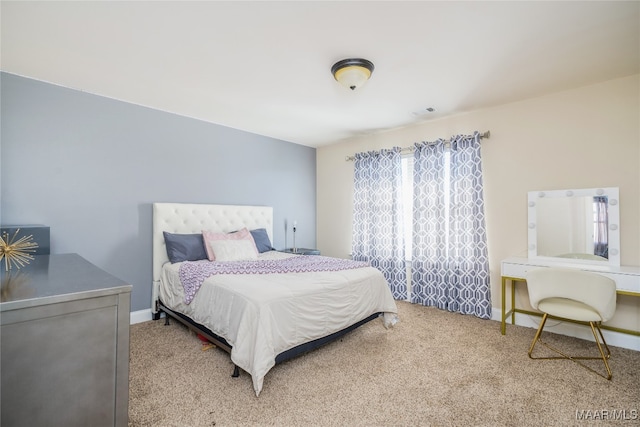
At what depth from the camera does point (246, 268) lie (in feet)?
9.35

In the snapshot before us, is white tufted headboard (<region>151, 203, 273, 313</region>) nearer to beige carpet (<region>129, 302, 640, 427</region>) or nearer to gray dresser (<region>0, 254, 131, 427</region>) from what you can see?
beige carpet (<region>129, 302, 640, 427</region>)

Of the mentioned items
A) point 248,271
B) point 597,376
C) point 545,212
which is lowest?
point 597,376

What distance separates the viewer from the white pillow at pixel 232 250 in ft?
11.1

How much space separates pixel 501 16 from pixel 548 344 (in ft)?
9.54

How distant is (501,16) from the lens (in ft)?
6.18

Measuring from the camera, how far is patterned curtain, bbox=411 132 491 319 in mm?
3516

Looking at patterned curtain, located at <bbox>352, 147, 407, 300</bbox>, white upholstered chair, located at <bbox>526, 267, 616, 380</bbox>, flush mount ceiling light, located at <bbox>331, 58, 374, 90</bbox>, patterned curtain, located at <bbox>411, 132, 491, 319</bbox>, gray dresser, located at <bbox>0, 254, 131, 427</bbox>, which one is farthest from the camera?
patterned curtain, located at <bbox>352, 147, 407, 300</bbox>

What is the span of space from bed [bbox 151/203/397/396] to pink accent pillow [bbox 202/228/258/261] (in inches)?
0.7

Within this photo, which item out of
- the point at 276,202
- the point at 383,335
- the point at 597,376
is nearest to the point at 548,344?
the point at 597,376

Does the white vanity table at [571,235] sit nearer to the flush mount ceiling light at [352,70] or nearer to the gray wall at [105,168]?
the flush mount ceiling light at [352,70]

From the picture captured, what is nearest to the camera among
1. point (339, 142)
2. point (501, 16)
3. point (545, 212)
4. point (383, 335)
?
point (501, 16)

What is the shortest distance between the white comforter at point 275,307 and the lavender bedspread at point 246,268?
8cm

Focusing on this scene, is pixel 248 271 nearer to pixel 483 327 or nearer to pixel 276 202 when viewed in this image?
pixel 276 202

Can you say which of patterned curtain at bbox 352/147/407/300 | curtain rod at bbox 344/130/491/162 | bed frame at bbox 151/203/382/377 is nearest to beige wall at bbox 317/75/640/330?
curtain rod at bbox 344/130/491/162
